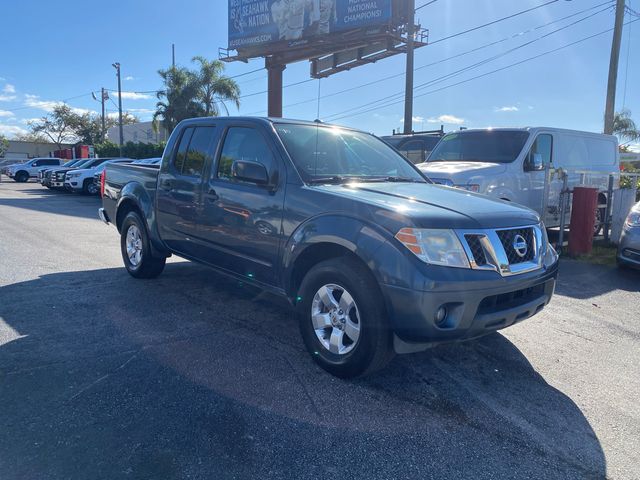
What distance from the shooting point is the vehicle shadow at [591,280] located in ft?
20.4

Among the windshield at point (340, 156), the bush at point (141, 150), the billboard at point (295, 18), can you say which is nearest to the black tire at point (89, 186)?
the bush at point (141, 150)

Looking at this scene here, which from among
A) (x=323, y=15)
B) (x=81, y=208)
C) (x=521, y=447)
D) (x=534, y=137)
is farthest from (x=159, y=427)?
(x=323, y=15)

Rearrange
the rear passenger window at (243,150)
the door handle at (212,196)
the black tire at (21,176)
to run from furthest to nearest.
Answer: the black tire at (21,176) < the door handle at (212,196) < the rear passenger window at (243,150)

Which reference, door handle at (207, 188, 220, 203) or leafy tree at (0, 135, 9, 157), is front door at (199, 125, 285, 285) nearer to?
door handle at (207, 188, 220, 203)

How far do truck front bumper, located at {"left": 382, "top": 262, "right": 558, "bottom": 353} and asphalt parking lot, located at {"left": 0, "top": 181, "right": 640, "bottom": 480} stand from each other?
49 cm

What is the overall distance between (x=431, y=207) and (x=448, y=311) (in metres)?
0.72

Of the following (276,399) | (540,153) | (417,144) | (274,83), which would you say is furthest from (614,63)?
(274,83)

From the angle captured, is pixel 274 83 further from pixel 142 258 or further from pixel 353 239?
pixel 353 239

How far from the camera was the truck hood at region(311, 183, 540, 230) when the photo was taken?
317 centimetres

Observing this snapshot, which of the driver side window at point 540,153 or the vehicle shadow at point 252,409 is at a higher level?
the driver side window at point 540,153

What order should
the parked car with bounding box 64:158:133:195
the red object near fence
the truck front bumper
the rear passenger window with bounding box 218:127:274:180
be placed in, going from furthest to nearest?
the parked car with bounding box 64:158:133:195 < the red object near fence < the rear passenger window with bounding box 218:127:274:180 < the truck front bumper

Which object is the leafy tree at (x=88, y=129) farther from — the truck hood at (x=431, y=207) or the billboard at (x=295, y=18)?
the truck hood at (x=431, y=207)

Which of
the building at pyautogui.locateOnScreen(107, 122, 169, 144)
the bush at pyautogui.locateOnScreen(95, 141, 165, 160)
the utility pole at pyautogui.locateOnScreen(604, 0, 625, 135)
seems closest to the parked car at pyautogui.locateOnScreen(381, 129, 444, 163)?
the utility pole at pyautogui.locateOnScreen(604, 0, 625, 135)

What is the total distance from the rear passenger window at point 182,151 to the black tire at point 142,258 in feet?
3.31
